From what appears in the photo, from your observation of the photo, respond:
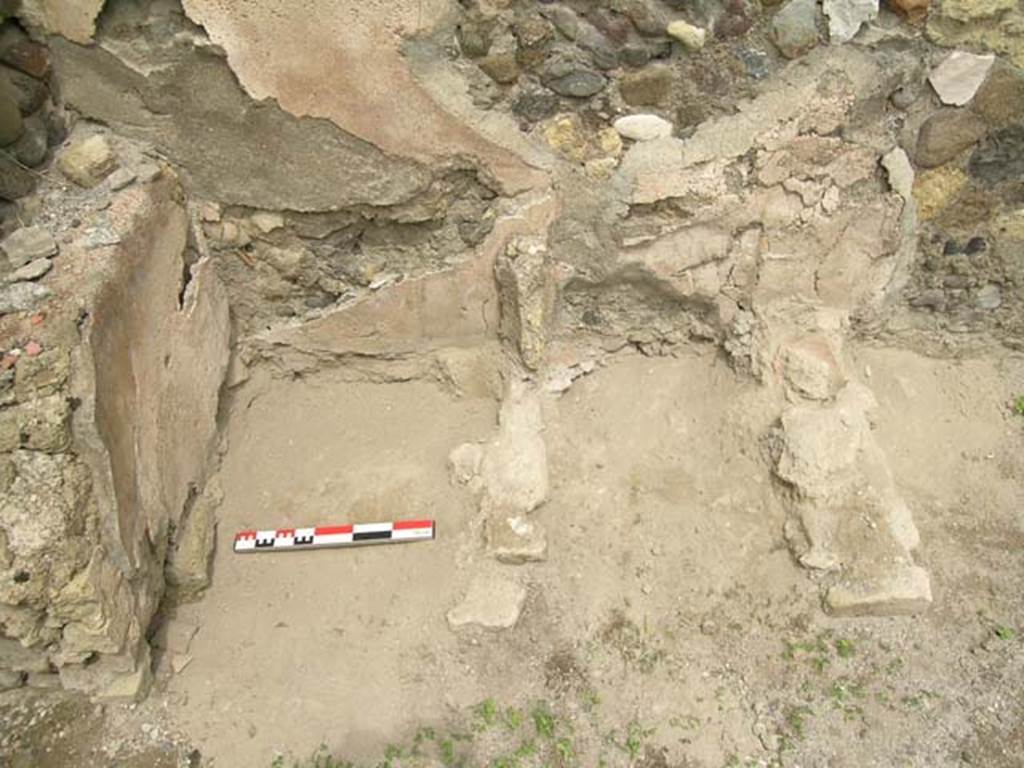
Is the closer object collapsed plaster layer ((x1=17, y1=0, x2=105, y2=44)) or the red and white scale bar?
collapsed plaster layer ((x1=17, y1=0, x2=105, y2=44))

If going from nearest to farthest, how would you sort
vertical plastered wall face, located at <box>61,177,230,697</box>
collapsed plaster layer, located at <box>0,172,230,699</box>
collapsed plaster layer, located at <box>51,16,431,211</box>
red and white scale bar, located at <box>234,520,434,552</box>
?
collapsed plaster layer, located at <box>0,172,230,699</box> < vertical plastered wall face, located at <box>61,177,230,697</box> < collapsed plaster layer, located at <box>51,16,431,211</box> < red and white scale bar, located at <box>234,520,434,552</box>

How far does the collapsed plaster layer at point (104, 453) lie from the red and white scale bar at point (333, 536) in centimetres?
17

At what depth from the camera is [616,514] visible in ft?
8.86

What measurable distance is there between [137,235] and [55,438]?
605 millimetres

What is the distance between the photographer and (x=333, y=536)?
264cm

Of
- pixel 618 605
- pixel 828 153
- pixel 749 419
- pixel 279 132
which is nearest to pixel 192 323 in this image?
pixel 279 132

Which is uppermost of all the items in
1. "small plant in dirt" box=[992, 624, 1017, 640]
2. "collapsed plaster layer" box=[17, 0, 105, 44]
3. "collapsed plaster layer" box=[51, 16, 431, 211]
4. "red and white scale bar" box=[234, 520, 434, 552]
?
"collapsed plaster layer" box=[17, 0, 105, 44]

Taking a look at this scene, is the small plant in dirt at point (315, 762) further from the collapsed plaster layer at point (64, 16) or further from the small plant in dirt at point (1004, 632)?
the collapsed plaster layer at point (64, 16)

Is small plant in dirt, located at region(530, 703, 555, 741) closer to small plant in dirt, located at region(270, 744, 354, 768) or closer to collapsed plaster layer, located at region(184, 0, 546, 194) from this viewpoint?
small plant in dirt, located at region(270, 744, 354, 768)

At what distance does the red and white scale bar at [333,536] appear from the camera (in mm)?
2627

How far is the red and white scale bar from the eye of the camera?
263 cm

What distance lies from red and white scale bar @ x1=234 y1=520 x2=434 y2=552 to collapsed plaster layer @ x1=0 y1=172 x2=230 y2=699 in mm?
165

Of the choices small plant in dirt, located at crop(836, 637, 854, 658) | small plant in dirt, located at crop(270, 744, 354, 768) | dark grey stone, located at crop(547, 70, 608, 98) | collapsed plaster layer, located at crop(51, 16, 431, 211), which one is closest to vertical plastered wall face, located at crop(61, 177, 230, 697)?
collapsed plaster layer, located at crop(51, 16, 431, 211)

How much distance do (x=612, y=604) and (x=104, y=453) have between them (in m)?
1.36
